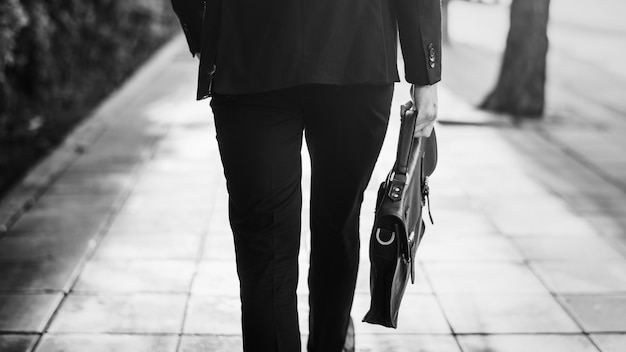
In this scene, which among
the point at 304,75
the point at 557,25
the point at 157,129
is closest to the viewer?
the point at 304,75

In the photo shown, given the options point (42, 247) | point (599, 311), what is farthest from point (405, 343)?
point (42, 247)

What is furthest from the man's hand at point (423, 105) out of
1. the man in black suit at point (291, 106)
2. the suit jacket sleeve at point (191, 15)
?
the suit jacket sleeve at point (191, 15)

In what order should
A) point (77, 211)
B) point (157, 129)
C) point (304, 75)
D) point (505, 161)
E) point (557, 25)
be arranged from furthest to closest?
point (557, 25)
point (157, 129)
point (505, 161)
point (77, 211)
point (304, 75)

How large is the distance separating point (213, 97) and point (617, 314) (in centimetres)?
211

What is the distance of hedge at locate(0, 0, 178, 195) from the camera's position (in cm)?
590

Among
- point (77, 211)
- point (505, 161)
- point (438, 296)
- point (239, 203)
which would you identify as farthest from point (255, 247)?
point (505, 161)

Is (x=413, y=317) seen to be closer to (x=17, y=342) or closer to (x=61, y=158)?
(x=17, y=342)

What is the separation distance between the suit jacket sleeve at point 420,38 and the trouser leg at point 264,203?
0.35m

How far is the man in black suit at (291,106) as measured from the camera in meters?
A: 1.94

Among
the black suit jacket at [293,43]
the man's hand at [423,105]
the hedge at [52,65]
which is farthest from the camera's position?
the hedge at [52,65]

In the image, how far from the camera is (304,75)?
6.35 feet

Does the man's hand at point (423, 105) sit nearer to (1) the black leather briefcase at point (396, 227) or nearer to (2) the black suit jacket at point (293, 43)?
(1) the black leather briefcase at point (396, 227)

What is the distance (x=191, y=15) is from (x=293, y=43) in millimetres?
515

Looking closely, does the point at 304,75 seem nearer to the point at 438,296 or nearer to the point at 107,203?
the point at 438,296
